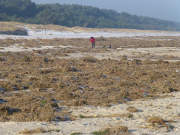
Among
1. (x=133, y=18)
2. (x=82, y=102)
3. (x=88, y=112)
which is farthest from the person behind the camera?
(x=133, y=18)

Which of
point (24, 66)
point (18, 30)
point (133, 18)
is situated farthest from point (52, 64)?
point (133, 18)

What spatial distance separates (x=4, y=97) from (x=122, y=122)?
4.92 meters

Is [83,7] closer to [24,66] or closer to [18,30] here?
[18,30]

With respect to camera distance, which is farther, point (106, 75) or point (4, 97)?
point (106, 75)

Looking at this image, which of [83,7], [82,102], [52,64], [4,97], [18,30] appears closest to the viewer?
[82,102]

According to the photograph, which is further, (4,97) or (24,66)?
(24,66)

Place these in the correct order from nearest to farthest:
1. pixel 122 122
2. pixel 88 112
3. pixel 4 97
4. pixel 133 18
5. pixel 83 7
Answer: pixel 122 122 < pixel 88 112 < pixel 4 97 < pixel 83 7 < pixel 133 18

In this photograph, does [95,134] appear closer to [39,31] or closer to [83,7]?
[39,31]

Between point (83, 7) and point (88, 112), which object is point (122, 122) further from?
point (83, 7)

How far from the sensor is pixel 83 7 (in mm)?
159250

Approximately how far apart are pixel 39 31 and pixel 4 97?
59.4m

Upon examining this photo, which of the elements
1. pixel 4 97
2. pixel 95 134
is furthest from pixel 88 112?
pixel 4 97

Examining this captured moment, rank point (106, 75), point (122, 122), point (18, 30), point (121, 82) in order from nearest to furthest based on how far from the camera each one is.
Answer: point (122, 122) < point (121, 82) < point (106, 75) < point (18, 30)

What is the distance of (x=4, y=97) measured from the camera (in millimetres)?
14352
